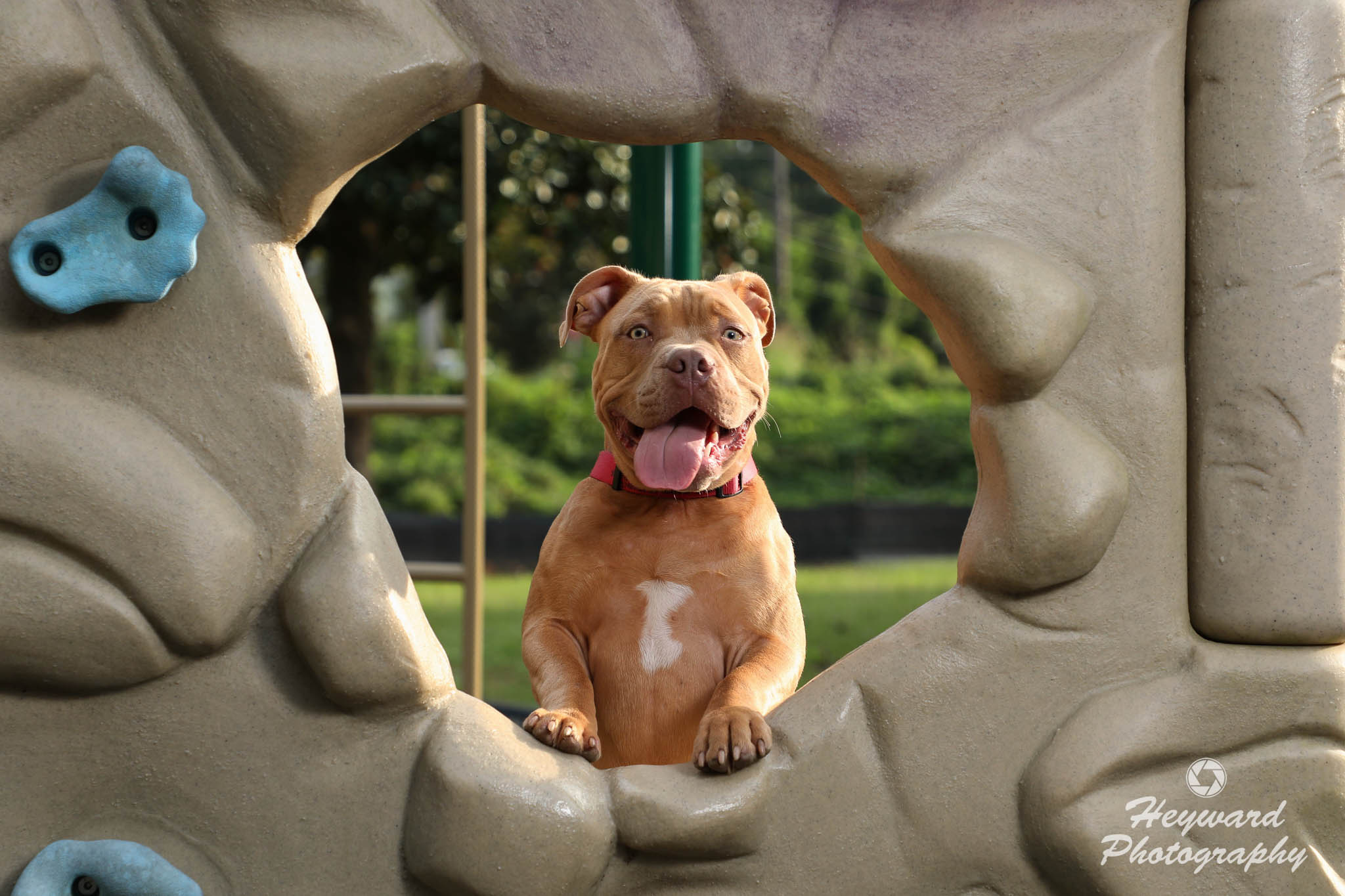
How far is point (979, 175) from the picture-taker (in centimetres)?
207

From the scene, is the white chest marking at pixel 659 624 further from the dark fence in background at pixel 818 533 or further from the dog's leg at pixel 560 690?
the dark fence in background at pixel 818 533

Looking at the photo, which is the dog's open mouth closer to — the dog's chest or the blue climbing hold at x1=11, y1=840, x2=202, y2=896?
the dog's chest

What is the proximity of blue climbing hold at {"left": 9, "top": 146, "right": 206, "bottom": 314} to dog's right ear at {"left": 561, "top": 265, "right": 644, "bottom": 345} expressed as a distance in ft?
3.54

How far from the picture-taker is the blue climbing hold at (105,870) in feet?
5.98

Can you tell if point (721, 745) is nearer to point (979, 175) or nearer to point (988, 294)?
point (988, 294)

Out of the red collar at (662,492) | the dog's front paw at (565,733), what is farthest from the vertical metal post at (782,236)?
the dog's front paw at (565,733)

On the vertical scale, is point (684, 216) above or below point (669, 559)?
above

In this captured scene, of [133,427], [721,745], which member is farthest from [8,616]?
[721,745]

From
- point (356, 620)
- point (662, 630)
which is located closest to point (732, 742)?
point (662, 630)

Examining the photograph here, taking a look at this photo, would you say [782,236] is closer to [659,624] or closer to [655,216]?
[655,216]

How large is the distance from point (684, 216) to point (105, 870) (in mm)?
3149

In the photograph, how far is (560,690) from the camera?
2.36 m

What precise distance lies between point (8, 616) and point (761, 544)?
1431 mm

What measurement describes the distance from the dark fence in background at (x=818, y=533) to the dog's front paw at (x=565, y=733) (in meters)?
8.35
